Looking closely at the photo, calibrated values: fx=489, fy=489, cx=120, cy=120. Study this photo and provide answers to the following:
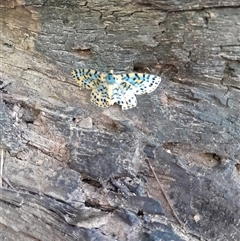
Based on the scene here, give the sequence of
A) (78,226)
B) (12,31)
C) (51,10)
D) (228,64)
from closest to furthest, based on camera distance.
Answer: (228,64)
(78,226)
(51,10)
(12,31)

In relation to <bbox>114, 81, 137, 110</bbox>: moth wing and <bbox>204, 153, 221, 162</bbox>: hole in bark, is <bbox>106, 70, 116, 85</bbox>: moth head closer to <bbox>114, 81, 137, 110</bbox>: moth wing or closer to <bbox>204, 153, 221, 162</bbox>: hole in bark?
<bbox>114, 81, 137, 110</bbox>: moth wing

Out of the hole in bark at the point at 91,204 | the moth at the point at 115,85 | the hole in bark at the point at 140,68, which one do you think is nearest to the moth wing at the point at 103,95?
the moth at the point at 115,85

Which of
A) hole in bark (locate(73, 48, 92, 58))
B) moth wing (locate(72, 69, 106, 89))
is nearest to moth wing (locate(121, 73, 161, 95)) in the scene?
moth wing (locate(72, 69, 106, 89))

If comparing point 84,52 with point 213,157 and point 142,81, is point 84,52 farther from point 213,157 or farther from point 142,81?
point 213,157

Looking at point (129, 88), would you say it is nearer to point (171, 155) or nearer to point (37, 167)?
point (171, 155)

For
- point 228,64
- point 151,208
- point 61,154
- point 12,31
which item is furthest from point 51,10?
point 151,208

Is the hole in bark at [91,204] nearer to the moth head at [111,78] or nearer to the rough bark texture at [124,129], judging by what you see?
the rough bark texture at [124,129]
